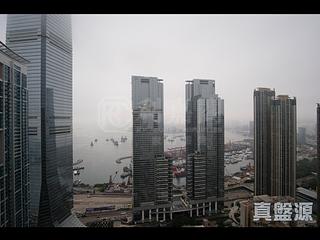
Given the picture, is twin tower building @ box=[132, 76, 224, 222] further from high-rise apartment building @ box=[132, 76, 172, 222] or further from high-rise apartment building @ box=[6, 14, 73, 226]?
high-rise apartment building @ box=[6, 14, 73, 226]

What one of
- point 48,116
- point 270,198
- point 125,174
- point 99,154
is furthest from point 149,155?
point 270,198

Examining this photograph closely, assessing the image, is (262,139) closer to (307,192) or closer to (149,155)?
(307,192)

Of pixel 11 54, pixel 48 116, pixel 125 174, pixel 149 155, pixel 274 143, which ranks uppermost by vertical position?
pixel 11 54

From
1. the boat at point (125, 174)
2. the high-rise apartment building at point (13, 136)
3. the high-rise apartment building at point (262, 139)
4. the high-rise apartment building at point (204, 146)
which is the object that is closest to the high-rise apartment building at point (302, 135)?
the high-rise apartment building at point (262, 139)

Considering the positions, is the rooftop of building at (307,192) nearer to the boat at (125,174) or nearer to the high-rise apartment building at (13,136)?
the boat at (125,174)

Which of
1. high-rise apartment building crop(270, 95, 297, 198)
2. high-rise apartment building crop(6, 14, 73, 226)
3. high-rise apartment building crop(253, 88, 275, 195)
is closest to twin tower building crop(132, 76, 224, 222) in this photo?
high-rise apartment building crop(253, 88, 275, 195)

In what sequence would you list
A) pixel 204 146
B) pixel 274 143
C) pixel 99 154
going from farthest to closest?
1. pixel 204 146
2. pixel 274 143
3. pixel 99 154
